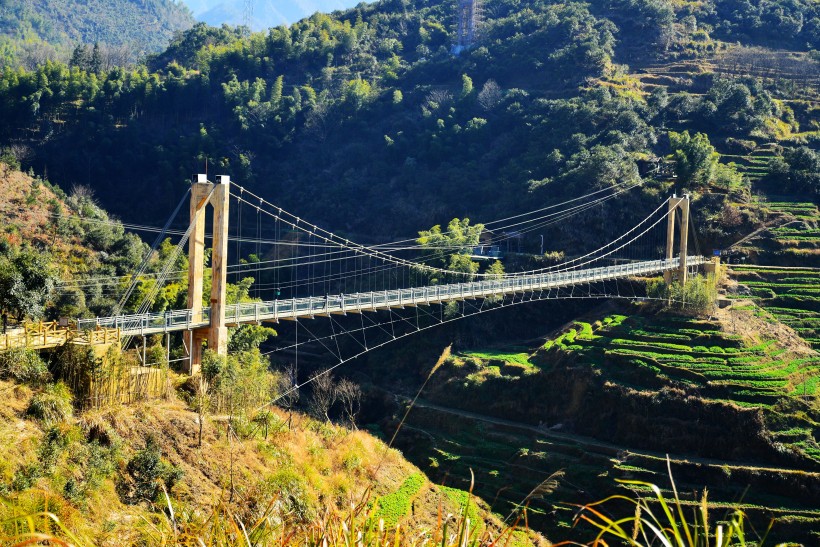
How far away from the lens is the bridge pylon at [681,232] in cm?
3319

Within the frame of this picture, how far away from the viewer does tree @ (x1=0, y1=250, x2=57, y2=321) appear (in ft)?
51.5

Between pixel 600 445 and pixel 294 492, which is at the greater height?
pixel 294 492

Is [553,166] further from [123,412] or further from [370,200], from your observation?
[123,412]

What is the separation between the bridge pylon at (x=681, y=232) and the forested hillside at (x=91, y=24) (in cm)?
6469

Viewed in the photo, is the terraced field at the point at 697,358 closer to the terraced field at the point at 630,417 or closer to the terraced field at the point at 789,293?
the terraced field at the point at 630,417

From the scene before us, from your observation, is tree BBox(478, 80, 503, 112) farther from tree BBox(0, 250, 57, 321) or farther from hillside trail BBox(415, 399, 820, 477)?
tree BBox(0, 250, 57, 321)

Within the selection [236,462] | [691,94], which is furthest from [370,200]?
[236,462]

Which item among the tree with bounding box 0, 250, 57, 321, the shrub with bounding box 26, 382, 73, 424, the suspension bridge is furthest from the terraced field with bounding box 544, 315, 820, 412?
the shrub with bounding box 26, 382, 73, 424

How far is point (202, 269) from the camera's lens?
16906 millimetres

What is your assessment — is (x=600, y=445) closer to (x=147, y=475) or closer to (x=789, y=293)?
(x=789, y=293)

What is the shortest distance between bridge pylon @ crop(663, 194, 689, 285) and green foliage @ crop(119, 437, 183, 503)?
2319 cm

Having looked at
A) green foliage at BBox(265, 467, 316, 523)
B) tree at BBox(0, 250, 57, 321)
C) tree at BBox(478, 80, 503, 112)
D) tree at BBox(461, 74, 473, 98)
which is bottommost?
green foliage at BBox(265, 467, 316, 523)

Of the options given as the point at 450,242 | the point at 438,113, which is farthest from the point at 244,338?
the point at 438,113

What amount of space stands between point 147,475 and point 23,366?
2576mm
